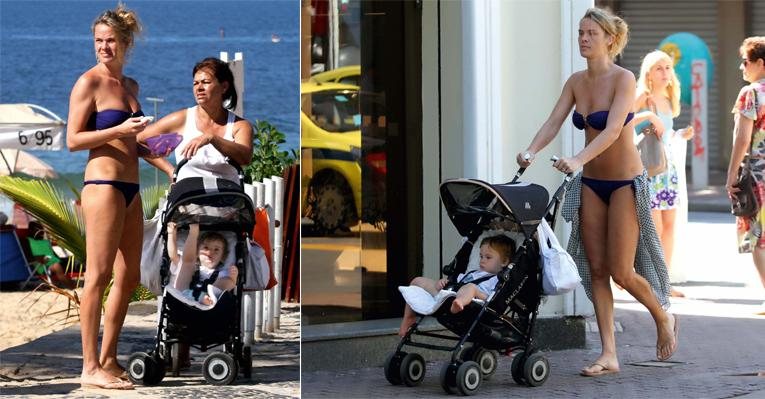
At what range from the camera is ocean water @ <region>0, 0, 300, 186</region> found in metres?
6.17

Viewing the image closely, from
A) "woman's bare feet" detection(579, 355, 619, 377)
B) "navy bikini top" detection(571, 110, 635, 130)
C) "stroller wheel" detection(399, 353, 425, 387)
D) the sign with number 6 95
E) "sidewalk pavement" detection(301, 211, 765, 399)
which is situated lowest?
"sidewalk pavement" detection(301, 211, 765, 399)

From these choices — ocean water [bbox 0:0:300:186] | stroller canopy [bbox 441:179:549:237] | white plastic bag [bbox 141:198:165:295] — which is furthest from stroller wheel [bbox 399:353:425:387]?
ocean water [bbox 0:0:300:186]

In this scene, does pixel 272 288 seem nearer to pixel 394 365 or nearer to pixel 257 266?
pixel 257 266

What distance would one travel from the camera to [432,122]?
8953 millimetres

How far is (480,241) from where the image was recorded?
7590 mm

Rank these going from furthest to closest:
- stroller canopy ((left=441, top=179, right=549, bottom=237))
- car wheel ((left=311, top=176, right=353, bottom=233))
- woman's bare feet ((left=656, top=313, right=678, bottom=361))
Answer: car wheel ((left=311, top=176, right=353, bottom=233)), woman's bare feet ((left=656, top=313, right=678, bottom=361)), stroller canopy ((left=441, top=179, right=549, bottom=237))

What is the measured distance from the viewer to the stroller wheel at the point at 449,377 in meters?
7.30

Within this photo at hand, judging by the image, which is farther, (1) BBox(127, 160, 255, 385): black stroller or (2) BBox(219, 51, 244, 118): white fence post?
(1) BBox(127, 160, 255, 385): black stroller

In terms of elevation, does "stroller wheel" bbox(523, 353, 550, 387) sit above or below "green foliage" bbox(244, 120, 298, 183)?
below

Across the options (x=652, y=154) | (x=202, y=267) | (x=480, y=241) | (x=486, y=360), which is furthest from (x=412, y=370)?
(x=652, y=154)

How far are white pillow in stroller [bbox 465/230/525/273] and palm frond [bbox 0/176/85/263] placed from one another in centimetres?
208

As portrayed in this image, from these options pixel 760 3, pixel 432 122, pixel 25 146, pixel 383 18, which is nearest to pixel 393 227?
pixel 432 122

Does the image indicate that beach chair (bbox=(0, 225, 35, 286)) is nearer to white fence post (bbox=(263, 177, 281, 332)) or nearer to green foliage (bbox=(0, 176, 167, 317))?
green foliage (bbox=(0, 176, 167, 317))

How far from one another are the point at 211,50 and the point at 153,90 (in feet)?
0.98
